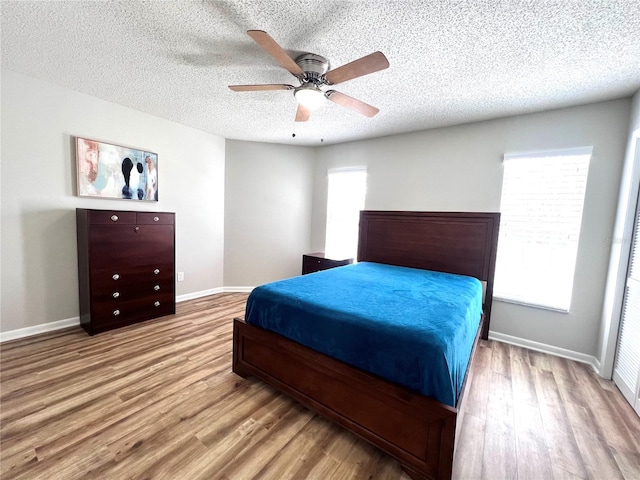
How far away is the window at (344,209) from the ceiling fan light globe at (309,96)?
82.0 inches

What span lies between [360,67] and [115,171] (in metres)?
2.97

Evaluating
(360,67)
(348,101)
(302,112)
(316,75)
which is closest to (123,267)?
(302,112)

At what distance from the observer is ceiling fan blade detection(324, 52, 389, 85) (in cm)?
150

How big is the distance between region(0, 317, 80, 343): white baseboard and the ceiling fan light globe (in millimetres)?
3339

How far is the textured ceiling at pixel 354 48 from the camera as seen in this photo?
58.5 inches

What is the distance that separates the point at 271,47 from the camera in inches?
57.7

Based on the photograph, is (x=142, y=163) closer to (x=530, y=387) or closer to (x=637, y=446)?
(x=530, y=387)

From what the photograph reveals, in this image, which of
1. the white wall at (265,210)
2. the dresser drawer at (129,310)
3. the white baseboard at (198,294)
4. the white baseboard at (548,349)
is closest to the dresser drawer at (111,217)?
the dresser drawer at (129,310)

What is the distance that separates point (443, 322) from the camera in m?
1.47

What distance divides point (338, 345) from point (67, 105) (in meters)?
3.55

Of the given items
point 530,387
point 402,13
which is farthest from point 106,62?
point 530,387

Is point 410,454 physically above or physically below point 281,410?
above

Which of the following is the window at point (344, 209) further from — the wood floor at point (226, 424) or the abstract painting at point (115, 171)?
the abstract painting at point (115, 171)

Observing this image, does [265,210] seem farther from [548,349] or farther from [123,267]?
[548,349]
